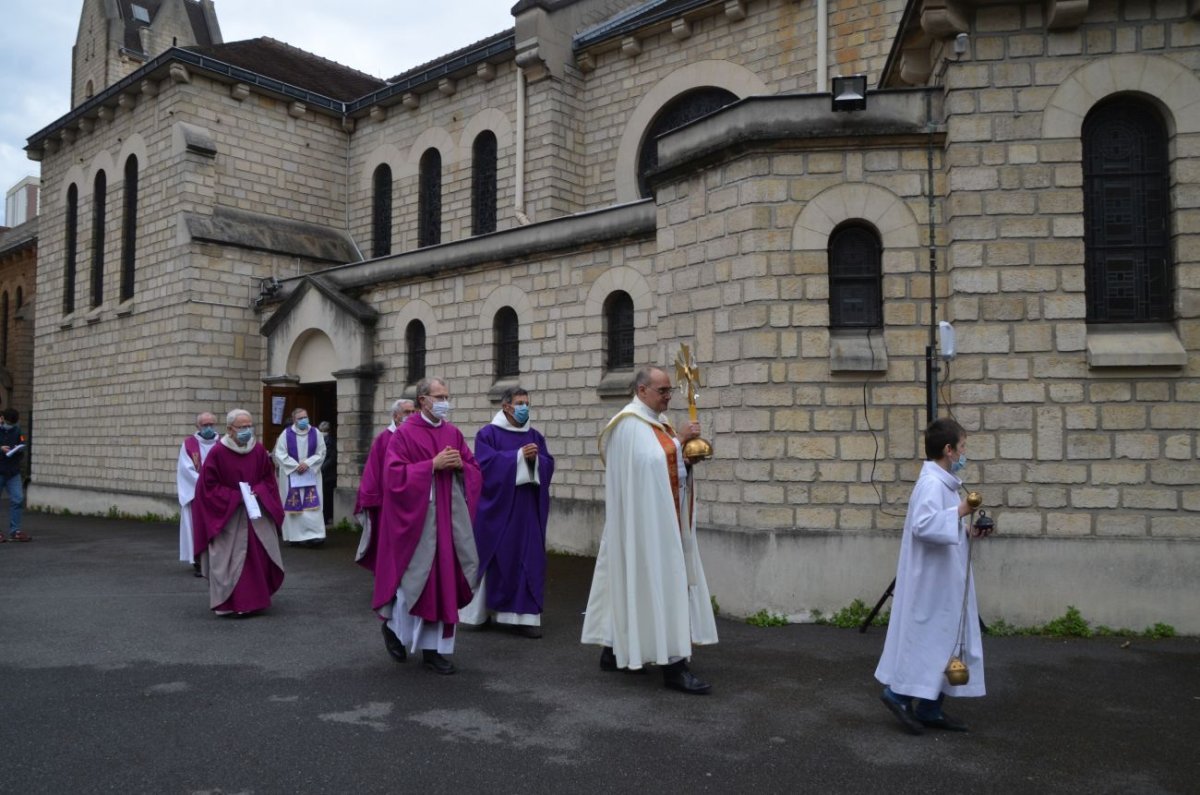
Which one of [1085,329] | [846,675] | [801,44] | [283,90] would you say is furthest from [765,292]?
[283,90]

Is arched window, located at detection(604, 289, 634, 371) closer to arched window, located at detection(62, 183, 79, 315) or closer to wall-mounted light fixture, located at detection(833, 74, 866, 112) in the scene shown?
wall-mounted light fixture, located at detection(833, 74, 866, 112)

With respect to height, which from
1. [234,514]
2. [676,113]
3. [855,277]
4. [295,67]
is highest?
[295,67]

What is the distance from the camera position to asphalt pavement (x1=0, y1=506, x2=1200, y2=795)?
4.60 m

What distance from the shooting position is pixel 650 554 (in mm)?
6254

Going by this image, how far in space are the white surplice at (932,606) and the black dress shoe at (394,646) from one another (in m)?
3.52

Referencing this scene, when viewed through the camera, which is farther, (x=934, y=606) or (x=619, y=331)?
(x=619, y=331)

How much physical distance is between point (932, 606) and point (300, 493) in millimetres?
10754

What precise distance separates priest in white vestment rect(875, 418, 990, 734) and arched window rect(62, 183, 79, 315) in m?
21.6

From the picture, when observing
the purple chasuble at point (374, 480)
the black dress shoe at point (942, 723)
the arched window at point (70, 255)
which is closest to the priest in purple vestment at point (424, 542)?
the purple chasuble at point (374, 480)

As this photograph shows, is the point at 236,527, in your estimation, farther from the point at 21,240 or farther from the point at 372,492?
the point at 21,240

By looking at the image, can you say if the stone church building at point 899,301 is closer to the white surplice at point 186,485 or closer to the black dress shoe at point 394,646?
the black dress shoe at point 394,646

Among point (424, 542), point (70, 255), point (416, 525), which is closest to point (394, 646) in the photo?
point (424, 542)

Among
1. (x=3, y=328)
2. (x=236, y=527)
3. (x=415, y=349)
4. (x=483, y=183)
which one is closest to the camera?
(x=236, y=527)

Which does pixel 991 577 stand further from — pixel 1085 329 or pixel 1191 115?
pixel 1191 115
